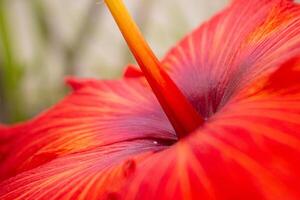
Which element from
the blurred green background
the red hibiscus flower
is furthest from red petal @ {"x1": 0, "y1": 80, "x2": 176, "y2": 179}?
the blurred green background

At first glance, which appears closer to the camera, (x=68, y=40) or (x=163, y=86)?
(x=163, y=86)

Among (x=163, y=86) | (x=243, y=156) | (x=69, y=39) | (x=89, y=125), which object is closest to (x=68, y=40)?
(x=69, y=39)

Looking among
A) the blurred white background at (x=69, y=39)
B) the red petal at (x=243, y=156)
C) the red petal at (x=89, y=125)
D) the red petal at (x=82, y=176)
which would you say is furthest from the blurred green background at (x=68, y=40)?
the red petal at (x=243, y=156)

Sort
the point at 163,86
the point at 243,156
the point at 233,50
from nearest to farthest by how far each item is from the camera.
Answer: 1. the point at 243,156
2. the point at 163,86
3. the point at 233,50

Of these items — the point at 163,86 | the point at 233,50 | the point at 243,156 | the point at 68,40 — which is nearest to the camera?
the point at 243,156

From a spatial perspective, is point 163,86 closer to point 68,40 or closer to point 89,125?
point 89,125

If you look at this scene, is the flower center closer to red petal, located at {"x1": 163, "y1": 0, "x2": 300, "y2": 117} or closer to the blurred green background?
red petal, located at {"x1": 163, "y1": 0, "x2": 300, "y2": 117}

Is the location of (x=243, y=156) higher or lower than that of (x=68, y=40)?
lower
